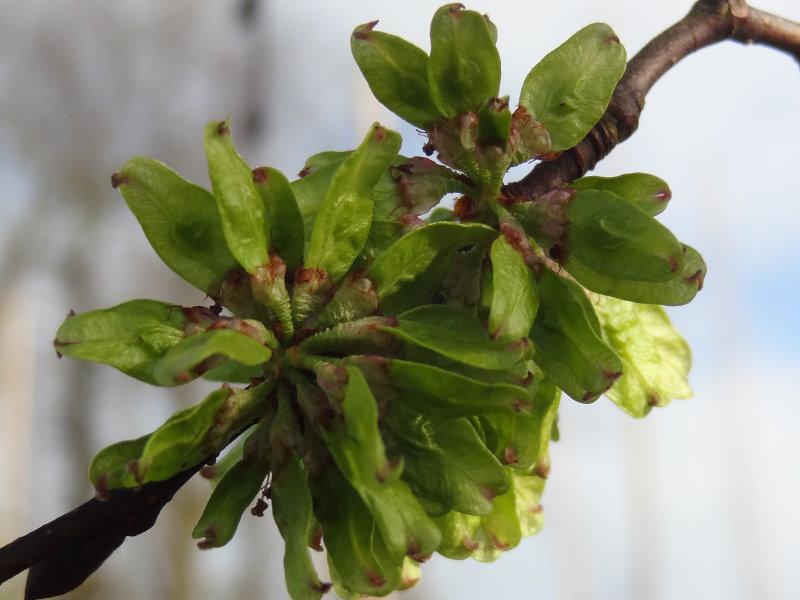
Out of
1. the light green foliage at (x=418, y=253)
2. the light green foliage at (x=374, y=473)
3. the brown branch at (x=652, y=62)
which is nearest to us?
the light green foliage at (x=374, y=473)

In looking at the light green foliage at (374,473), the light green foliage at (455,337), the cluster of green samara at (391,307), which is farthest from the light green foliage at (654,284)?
the light green foliage at (374,473)

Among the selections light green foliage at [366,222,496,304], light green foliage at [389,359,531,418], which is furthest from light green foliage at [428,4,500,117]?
light green foliage at [389,359,531,418]

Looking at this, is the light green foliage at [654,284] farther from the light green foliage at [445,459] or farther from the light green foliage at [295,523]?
the light green foliage at [295,523]

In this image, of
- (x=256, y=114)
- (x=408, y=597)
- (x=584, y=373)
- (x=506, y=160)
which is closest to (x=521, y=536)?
Result: (x=584, y=373)

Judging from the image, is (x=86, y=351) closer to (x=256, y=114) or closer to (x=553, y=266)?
(x=553, y=266)

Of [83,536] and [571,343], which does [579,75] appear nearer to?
[571,343]

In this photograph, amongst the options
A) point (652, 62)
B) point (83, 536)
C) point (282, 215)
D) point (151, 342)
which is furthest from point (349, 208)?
point (652, 62)

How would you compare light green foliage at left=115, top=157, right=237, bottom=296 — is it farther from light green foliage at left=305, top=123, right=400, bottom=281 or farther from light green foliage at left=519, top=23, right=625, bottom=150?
light green foliage at left=519, top=23, right=625, bottom=150
